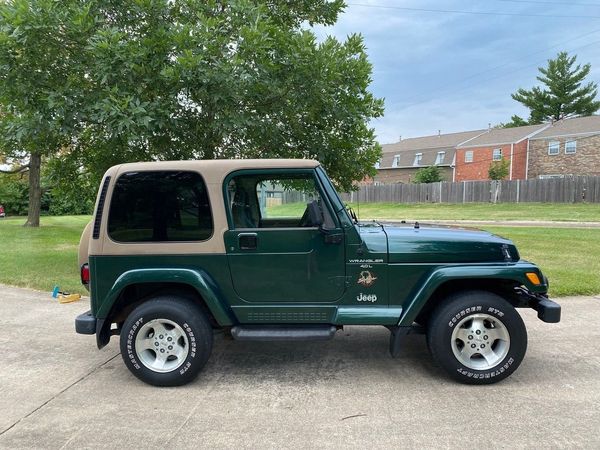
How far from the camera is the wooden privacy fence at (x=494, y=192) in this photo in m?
29.4

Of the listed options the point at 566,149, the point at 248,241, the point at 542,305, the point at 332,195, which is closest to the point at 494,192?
the point at 566,149

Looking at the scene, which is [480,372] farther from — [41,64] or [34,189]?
[34,189]

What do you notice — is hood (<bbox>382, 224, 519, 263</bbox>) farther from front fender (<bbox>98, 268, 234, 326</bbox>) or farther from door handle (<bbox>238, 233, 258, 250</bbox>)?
front fender (<bbox>98, 268, 234, 326</bbox>)

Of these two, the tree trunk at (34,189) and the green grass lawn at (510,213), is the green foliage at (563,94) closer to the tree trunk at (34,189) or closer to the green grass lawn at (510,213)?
the green grass lawn at (510,213)

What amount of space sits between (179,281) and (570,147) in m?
41.4

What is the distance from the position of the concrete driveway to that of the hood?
3.41 ft

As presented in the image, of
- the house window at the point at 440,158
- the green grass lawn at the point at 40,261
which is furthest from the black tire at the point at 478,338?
the house window at the point at 440,158

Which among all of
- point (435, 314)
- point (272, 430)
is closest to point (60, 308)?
point (272, 430)

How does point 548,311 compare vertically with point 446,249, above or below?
below

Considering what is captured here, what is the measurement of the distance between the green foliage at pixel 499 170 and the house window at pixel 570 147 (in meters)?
4.55

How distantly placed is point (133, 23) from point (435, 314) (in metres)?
5.64

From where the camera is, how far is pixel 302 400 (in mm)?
3613

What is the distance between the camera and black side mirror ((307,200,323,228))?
3732 millimetres

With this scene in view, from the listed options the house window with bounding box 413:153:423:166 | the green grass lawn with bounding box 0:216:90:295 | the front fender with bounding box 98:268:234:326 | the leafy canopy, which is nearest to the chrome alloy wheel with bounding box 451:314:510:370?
the front fender with bounding box 98:268:234:326
